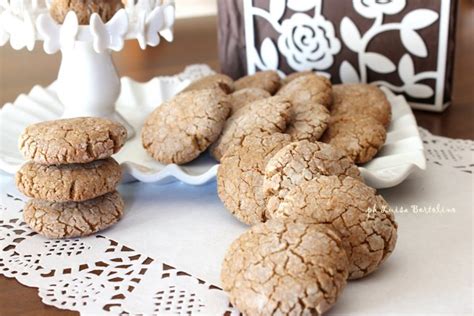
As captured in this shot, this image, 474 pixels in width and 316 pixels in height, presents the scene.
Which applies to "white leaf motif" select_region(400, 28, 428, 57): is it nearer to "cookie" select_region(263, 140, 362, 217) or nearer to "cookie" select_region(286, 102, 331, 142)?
"cookie" select_region(286, 102, 331, 142)

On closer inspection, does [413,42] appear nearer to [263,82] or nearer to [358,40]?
[358,40]

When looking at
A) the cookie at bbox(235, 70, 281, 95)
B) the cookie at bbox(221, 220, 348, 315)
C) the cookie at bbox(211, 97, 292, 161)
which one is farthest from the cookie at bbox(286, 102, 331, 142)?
the cookie at bbox(221, 220, 348, 315)

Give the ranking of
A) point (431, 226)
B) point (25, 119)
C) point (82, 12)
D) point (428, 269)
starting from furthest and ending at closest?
point (25, 119)
point (82, 12)
point (431, 226)
point (428, 269)

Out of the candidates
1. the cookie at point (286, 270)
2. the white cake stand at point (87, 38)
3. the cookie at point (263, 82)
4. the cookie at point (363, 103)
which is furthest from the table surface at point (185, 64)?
the cookie at point (286, 270)

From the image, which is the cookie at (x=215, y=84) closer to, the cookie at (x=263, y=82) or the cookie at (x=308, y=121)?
the cookie at (x=263, y=82)

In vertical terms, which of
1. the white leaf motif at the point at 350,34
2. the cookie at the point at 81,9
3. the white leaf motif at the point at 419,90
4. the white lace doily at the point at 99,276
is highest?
the cookie at the point at 81,9

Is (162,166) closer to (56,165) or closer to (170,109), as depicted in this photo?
(170,109)

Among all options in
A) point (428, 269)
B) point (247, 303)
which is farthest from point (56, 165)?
point (428, 269)

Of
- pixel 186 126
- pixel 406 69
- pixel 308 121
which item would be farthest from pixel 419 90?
pixel 186 126
